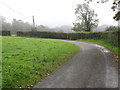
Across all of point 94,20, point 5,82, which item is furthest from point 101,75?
point 94,20

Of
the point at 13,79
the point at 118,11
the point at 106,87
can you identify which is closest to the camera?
the point at 106,87

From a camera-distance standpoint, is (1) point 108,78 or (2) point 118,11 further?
(2) point 118,11

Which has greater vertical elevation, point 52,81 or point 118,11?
point 118,11

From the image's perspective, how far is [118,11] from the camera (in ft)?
65.3

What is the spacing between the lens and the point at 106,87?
8023mm

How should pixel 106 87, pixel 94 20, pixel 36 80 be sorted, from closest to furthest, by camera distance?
pixel 106 87, pixel 36 80, pixel 94 20

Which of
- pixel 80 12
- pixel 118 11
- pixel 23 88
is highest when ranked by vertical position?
pixel 80 12

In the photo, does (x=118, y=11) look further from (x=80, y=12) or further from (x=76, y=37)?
(x=80, y=12)

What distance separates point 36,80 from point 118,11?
1441 cm

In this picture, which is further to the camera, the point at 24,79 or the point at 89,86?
the point at 24,79

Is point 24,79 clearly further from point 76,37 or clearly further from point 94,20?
point 94,20

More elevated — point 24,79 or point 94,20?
point 94,20

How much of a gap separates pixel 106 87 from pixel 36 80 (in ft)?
11.9

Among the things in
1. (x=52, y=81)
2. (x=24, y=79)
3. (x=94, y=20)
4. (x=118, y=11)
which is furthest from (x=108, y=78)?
(x=94, y=20)
